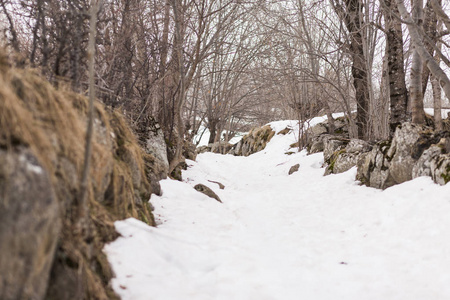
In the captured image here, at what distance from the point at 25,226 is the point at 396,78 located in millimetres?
7182

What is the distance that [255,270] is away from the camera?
A: 9.32ft

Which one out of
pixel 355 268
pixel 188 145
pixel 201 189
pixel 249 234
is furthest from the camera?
pixel 188 145

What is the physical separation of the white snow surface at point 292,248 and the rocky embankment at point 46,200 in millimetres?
352

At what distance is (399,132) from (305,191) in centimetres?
232

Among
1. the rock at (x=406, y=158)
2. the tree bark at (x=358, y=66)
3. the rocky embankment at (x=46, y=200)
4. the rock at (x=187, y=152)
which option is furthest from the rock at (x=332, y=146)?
the rocky embankment at (x=46, y=200)

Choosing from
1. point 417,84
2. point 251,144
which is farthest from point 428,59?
point 251,144

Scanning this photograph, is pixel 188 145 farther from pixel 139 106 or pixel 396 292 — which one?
pixel 396 292

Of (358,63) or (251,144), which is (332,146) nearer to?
(358,63)

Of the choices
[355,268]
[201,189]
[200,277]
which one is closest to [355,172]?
[201,189]

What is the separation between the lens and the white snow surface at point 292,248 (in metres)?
2.49

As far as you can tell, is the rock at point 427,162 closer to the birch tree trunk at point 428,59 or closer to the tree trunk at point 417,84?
the birch tree trunk at point 428,59

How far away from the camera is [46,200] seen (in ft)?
5.30

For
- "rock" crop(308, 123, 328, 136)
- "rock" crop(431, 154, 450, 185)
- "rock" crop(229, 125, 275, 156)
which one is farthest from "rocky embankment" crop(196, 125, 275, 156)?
"rock" crop(431, 154, 450, 185)

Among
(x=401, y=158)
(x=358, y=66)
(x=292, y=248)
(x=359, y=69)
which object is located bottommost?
(x=292, y=248)
